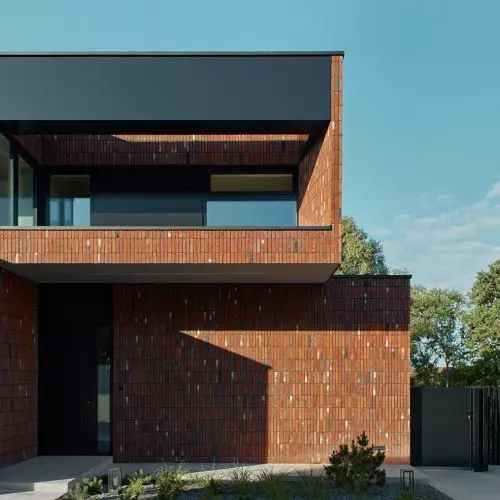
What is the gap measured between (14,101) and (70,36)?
12497mm

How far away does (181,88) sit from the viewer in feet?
33.3

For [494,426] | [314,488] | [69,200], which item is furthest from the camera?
[69,200]

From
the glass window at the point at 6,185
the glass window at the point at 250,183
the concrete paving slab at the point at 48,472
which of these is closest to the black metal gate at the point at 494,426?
the glass window at the point at 250,183

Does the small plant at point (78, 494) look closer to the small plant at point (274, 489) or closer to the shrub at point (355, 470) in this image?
the small plant at point (274, 489)

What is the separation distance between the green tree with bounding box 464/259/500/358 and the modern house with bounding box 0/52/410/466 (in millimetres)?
14677

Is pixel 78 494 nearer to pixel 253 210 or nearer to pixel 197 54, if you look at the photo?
pixel 253 210

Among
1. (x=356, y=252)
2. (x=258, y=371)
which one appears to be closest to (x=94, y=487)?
(x=258, y=371)

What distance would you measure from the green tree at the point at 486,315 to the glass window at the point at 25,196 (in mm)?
18461

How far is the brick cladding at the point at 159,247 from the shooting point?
9883mm

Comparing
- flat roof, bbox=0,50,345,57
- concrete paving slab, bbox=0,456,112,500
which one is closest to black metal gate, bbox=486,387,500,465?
flat roof, bbox=0,50,345,57

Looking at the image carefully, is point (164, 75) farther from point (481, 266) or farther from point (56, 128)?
point (481, 266)

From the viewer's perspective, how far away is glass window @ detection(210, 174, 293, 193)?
41.4 feet

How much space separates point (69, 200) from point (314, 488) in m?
6.98

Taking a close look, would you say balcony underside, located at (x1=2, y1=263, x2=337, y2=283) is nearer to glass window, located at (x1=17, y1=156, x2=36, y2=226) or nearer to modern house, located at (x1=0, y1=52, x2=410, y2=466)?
modern house, located at (x1=0, y1=52, x2=410, y2=466)
